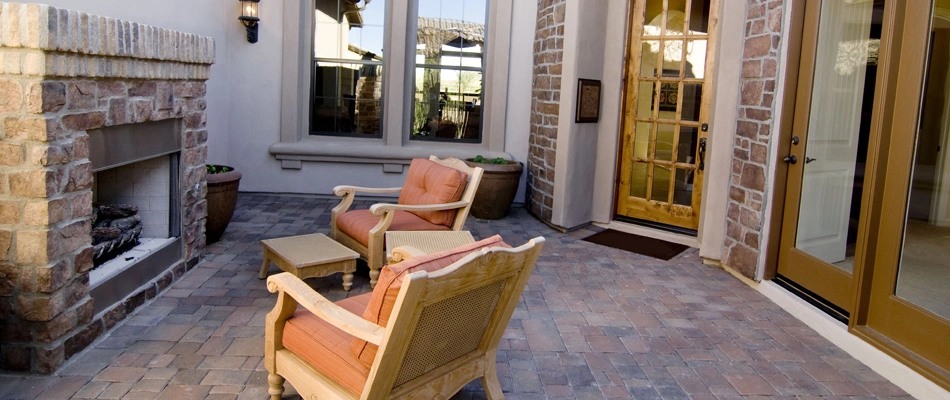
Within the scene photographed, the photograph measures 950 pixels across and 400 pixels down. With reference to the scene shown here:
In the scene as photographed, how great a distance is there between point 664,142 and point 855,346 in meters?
3.05

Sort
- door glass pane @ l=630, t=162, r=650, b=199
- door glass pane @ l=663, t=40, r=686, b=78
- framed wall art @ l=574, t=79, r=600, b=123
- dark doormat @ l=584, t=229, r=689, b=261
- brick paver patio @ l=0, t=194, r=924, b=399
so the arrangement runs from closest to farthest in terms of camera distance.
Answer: brick paver patio @ l=0, t=194, r=924, b=399, dark doormat @ l=584, t=229, r=689, b=261, door glass pane @ l=663, t=40, r=686, b=78, framed wall art @ l=574, t=79, r=600, b=123, door glass pane @ l=630, t=162, r=650, b=199

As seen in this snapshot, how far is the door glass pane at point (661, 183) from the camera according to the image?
6.83 meters

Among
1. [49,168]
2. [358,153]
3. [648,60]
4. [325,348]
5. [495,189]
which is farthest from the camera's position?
[358,153]

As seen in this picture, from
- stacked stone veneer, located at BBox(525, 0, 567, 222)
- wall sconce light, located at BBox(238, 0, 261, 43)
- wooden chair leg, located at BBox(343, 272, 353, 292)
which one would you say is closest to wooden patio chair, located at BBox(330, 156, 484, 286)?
wooden chair leg, located at BBox(343, 272, 353, 292)

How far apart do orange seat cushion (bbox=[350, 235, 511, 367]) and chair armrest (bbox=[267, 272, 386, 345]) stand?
5cm

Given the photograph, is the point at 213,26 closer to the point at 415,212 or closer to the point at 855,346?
the point at 415,212

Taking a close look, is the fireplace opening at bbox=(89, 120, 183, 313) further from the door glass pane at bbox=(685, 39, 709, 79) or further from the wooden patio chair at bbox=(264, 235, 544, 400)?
the door glass pane at bbox=(685, 39, 709, 79)

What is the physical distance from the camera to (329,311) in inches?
109

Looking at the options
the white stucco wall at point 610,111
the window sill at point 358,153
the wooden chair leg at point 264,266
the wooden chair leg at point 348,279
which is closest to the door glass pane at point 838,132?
the white stucco wall at point 610,111

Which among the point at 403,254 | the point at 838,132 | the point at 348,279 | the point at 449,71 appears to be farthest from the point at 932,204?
the point at 449,71

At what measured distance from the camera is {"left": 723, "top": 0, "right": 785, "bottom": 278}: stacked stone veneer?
5.10 meters

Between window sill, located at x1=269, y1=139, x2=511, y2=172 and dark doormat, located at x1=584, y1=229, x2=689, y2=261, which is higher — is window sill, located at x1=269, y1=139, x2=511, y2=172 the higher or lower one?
the higher one

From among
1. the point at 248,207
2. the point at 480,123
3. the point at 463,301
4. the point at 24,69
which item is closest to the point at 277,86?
the point at 248,207

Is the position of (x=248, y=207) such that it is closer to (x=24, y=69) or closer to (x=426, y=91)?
(x=426, y=91)
